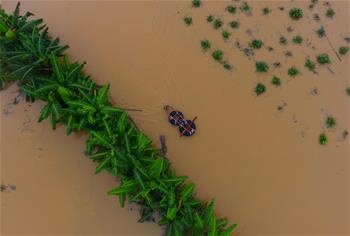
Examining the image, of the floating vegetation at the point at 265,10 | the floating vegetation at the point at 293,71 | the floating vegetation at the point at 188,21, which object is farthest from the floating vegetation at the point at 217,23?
the floating vegetation at the point at 293,71

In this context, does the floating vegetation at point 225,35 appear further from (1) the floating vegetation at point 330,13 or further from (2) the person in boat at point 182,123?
(1) the floating vegetation at point 330,13

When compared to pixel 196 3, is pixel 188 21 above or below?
below

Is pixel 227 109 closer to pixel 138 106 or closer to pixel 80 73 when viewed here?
pixel 138 106

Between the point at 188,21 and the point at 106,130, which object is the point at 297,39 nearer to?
the point at 188,21

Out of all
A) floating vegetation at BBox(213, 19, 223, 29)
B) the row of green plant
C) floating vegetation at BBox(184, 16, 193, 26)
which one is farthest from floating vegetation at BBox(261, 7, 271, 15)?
the row of green plant

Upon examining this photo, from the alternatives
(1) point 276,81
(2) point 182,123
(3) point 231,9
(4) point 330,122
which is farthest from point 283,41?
(2) point 182,123
